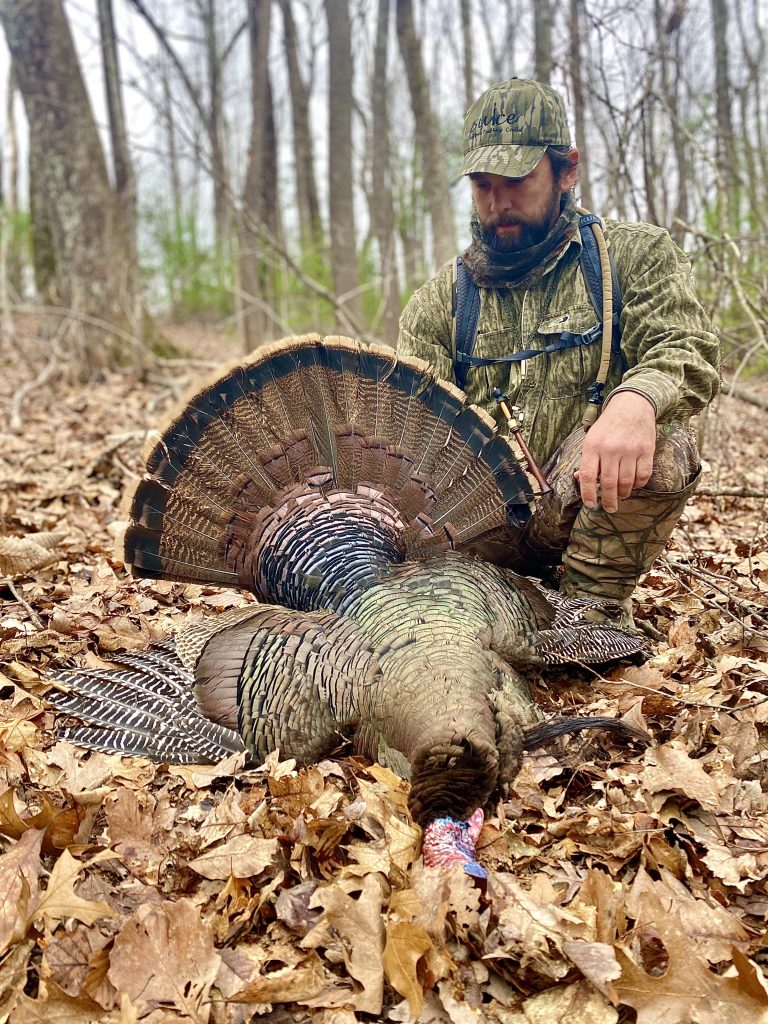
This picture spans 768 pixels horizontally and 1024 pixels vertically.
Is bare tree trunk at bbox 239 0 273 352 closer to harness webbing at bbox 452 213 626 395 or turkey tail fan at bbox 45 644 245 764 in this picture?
harness webbing at bbox 452 213 626 395

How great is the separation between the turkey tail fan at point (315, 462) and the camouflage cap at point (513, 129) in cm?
109

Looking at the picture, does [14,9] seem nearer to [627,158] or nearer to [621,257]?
[627,158]

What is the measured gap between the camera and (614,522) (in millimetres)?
3838

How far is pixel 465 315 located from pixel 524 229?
0.50 metres

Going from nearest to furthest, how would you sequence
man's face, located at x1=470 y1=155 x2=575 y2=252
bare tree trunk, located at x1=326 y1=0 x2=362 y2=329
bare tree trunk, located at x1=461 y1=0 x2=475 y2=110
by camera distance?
1. man's face, located at x1=470 y1=155 x2=575 y2=252
2. bare tree trunk, located at x1=326 y1=0 x2=362 y2=329
3. bare tree trunk, located at x1=461 y1=0 x2=475 y2=110

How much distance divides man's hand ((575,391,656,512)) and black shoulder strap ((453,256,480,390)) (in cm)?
107

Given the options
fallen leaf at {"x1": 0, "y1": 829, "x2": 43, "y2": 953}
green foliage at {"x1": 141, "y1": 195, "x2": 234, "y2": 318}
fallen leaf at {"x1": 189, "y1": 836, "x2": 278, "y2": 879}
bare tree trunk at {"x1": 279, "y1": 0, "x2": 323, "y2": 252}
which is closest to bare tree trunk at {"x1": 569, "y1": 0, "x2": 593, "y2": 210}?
fallen leaf at {"x1": 189, "y1": 836, "x2": 278, "y2": 879}

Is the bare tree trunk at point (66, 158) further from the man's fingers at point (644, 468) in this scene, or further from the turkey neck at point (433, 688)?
the man's fingers at point (644, 468)

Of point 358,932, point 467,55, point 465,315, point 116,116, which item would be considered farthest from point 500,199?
point 116,116

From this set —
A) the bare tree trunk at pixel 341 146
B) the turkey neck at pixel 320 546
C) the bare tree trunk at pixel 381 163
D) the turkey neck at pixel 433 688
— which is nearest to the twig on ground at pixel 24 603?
the turkey neck at pixel 320 546

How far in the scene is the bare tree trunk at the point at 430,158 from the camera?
456 inches

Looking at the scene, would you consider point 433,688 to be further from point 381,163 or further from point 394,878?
point 381,163

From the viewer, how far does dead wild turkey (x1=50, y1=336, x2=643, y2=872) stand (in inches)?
120

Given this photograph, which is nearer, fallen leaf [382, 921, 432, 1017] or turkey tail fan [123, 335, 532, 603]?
fallen leaf [382, 921, 432, 1017]
